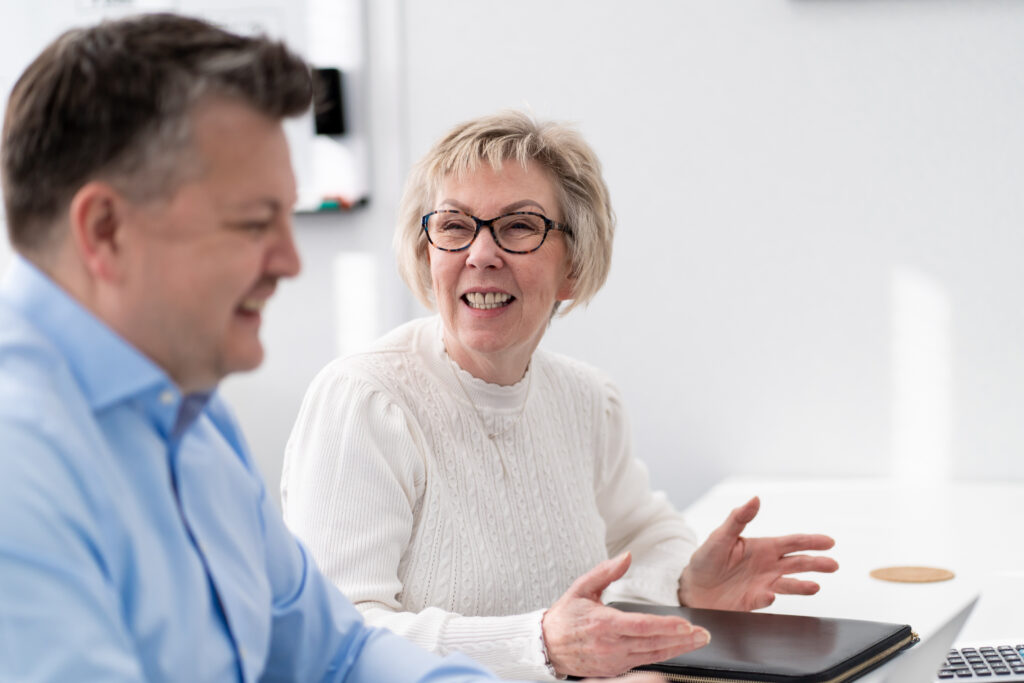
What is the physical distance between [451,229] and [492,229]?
6 centimetres

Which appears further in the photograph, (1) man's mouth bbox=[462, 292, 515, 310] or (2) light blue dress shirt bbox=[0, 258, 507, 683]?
(1) man's mouth bbox=[462, 292, 515, 310]

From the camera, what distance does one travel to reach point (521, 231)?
162 centimetres

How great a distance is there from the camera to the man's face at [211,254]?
0.74 m

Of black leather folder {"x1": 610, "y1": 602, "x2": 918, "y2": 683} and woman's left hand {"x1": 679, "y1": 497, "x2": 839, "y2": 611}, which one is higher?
black leather folder {"x1": 610, "y1": 602, "x2": 918, "y2": 683}

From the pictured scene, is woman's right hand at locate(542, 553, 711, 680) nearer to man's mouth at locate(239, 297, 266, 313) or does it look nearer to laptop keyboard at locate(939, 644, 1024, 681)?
laptop keyboard at locate(939, 644, 1024, 681)

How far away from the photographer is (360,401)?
1441mm

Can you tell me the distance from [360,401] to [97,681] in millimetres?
786

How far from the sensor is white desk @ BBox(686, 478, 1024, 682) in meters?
1.51

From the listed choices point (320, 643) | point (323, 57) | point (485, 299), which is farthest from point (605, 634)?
point (323, 57)

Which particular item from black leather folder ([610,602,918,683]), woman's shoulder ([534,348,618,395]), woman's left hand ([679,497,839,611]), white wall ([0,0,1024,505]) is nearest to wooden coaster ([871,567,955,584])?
woman's left hand ([679,497,839,611])

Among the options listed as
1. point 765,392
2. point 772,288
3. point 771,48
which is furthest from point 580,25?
point 765,392

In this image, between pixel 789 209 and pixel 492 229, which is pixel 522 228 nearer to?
pixel 492 229

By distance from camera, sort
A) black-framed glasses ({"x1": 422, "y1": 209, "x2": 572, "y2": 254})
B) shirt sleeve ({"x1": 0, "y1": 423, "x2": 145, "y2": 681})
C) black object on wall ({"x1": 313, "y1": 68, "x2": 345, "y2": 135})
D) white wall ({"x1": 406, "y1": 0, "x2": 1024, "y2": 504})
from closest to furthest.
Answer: shirt sleeve ({"x1": 0, "y1": 423, "x2": 145, "y2": 681}), black-framed glasses ({"x1": 422, "y1": 209, "x2": 572, "y2": 254}), white wall ({"x1": 406, "y1": 0, "x2": 1024, "y2": 504}), black object on wall ({"x1": 313, "y1": 68, "x2": 345, "y2": 135})

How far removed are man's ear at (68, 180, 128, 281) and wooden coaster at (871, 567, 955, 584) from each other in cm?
132
